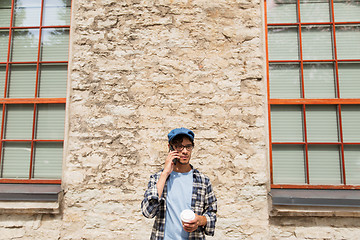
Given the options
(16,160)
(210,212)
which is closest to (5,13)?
(16,160)

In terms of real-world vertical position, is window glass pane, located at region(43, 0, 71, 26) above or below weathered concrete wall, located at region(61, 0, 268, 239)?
above

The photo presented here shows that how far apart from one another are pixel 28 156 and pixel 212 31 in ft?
9.53

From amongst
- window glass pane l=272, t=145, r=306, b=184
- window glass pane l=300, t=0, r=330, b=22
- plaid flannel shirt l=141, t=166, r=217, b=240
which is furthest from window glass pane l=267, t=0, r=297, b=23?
plaid flannel shirt l=141, t=166, r=217, b=240

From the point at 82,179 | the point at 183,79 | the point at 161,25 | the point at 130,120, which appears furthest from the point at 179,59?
the point at 82,179

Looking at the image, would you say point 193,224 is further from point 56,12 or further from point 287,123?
point 56,12

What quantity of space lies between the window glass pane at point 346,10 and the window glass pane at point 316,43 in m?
0.24

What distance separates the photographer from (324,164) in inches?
114

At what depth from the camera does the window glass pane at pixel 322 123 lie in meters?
2.93

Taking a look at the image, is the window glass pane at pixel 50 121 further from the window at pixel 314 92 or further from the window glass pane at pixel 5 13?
the window at pixel 314 92

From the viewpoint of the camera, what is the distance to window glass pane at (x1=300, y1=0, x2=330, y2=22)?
3123mm

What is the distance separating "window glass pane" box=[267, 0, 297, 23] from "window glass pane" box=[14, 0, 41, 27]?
328 centimetres

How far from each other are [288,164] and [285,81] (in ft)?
3.57

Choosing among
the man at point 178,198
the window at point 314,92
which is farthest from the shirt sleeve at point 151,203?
the window at point 314,92

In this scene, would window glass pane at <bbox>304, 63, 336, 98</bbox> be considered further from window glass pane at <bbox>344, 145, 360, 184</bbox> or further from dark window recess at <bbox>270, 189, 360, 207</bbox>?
dark window recess at <bbox>270, 189, 360, 207</bbox>
